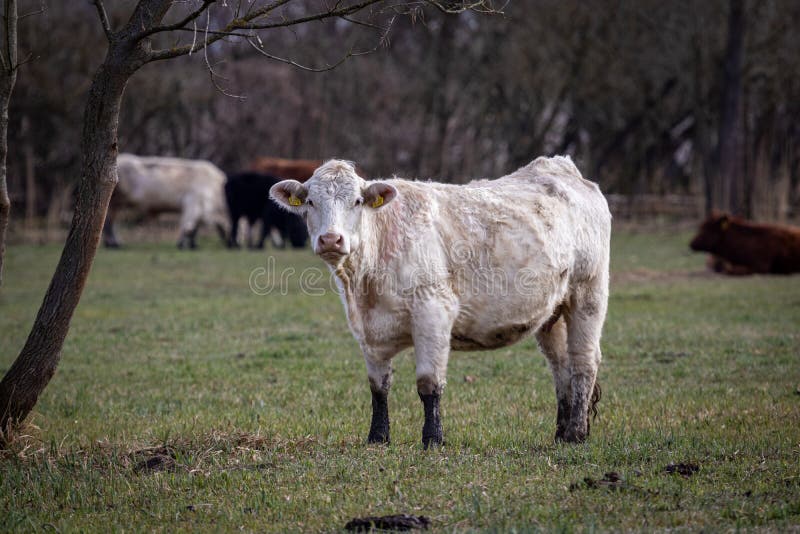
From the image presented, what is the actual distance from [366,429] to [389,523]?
9.09ft

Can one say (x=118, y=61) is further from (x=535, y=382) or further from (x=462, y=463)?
(x=535, y=382)

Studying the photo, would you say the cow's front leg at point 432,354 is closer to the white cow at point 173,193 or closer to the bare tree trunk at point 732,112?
the white cow at point 173,193

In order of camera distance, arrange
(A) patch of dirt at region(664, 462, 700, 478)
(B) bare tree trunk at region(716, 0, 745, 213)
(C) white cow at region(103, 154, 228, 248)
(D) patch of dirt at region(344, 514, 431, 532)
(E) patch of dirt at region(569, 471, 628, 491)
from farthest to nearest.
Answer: (C) white cow at region(103, 154, 228, 248) < (B) bare tree trunk at region(716, 0, 745, 213) < (A) patch of dirt at region(664, 462, 700, 478) < (E) patch of dirt at region(569, 471, 628, 491) < (D) patch of dirt at region(344, 514, 431, 532)

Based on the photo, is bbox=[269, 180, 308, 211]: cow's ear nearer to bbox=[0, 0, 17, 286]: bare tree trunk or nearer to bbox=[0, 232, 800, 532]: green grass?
bbox=[0, 232, 800, 532]: green grass

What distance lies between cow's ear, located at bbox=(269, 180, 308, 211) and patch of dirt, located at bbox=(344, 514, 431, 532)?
2.78 meters

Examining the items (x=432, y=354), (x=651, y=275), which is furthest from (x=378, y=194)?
(x=651, y=275)

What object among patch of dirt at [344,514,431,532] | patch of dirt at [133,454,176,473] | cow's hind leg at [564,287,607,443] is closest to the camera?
patch of dirt at [344,514,431,532]

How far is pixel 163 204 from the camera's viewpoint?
29.8m

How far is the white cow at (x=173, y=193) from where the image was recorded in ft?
95.8

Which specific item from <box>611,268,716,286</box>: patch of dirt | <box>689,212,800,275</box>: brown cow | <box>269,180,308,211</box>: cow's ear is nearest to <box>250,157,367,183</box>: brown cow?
<box>611,268,716,286</box>: patch of dirt

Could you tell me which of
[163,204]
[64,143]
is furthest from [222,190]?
[64,143]

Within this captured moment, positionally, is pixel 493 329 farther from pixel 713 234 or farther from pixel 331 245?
pixel 713 234

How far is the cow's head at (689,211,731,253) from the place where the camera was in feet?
66.8

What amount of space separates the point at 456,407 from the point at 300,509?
3444 millimetres
